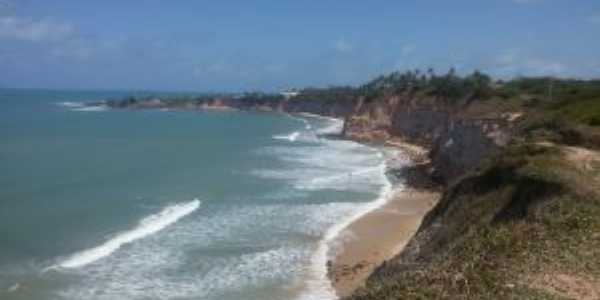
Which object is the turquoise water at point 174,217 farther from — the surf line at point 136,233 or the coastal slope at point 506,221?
the coastal slope at point 506,221

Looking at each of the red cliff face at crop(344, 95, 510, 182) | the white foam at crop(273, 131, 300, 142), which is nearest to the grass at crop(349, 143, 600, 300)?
the red cliff face at crop(344, 95, 510, 182)

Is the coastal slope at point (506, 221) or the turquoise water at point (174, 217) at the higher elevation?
the coastal slope at point (506, 221)

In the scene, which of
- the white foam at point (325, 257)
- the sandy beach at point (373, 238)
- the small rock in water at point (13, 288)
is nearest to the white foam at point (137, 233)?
the small rock in water at point (13, 288)

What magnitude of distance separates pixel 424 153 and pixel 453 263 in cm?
4991

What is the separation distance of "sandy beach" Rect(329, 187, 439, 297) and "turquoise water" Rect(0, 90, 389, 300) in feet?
2.36

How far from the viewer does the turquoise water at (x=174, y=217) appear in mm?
24422

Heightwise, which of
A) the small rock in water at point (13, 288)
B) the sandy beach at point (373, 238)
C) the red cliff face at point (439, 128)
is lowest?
the small rock in water at point (13, 288)

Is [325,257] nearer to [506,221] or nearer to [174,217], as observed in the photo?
[506,221]

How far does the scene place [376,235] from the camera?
1241 inches

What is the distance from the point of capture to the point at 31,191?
41.7m

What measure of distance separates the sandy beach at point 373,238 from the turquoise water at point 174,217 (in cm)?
72

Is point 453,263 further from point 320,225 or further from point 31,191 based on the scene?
point 31,191

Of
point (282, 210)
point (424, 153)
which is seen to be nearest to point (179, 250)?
point (282, 210)

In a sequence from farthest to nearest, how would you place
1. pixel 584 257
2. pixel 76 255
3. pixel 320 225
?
pixel 320 225
pixel 76 255
pixel 584 257
